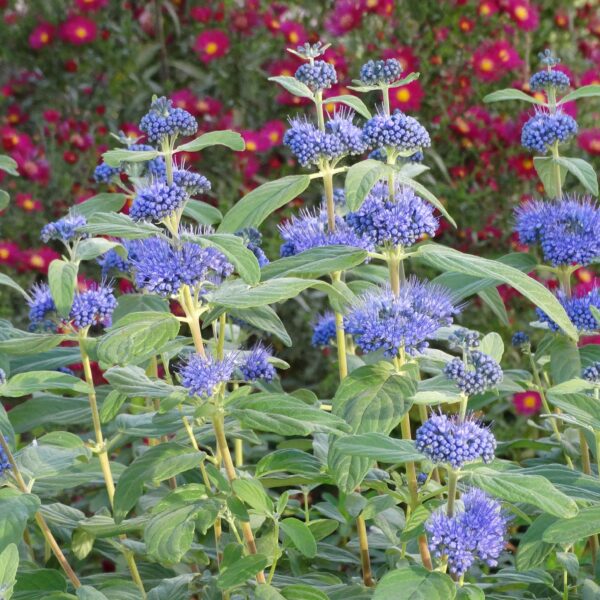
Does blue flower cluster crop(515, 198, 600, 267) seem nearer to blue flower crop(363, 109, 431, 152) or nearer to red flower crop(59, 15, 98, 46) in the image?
blue flower crop(363, 109, 431, 152)

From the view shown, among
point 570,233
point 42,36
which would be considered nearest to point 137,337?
point 570,233

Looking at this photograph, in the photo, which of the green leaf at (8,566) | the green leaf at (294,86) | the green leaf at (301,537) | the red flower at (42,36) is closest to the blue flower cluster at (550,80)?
the green leaf at (294,86)

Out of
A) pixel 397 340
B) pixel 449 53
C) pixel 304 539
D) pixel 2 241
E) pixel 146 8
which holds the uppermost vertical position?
pixel 146 8

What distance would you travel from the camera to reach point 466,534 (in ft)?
5.67

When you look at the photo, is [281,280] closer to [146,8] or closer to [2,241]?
[2,241]

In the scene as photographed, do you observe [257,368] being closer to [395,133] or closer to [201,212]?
[201,212]

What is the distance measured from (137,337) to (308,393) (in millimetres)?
720

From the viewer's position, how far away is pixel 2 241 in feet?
15.0

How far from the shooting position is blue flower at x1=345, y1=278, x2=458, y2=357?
1857mm

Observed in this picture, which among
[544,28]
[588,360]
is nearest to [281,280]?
[588,360]

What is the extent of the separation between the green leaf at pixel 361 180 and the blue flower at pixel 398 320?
181 millimetres

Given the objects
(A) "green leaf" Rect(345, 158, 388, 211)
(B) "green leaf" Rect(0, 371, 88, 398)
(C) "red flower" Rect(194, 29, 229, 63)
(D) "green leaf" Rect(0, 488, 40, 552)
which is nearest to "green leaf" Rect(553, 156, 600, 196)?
(A) "green leaf" Rect(345, 158, 388, 211)

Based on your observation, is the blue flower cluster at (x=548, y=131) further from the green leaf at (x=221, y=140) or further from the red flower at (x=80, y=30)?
the red flower at (x=80, y=30)

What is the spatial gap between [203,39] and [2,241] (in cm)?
116
